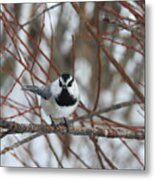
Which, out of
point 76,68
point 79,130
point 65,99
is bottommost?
point 79,130

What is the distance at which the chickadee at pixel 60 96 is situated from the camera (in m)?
2.17

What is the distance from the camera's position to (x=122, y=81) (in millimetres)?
2150

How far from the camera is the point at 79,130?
2201 mm

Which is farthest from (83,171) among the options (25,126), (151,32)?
(151,32)

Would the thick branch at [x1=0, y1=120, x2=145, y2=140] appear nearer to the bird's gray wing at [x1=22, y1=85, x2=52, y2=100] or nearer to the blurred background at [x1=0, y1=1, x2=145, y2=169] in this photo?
the blurred background at [x1=0, y1=1, x2=145, y2=169]

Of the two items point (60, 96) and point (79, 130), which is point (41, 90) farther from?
point (79, 130)

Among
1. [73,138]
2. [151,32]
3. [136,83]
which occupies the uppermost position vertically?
[151,32]

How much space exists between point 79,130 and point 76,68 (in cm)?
26

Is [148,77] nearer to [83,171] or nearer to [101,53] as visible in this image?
[101,53]

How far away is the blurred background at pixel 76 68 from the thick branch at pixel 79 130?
19 mm

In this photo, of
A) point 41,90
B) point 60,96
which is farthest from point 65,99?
point 41,90

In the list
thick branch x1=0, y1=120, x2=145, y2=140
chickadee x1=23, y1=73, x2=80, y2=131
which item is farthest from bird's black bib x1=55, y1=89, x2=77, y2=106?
thick branch x1=0, y1=120, x2=145, y2=140

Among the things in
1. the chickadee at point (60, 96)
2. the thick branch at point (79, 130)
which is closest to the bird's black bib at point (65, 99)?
the chickadee at point (60, 96)

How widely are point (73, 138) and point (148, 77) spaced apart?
412 mm
